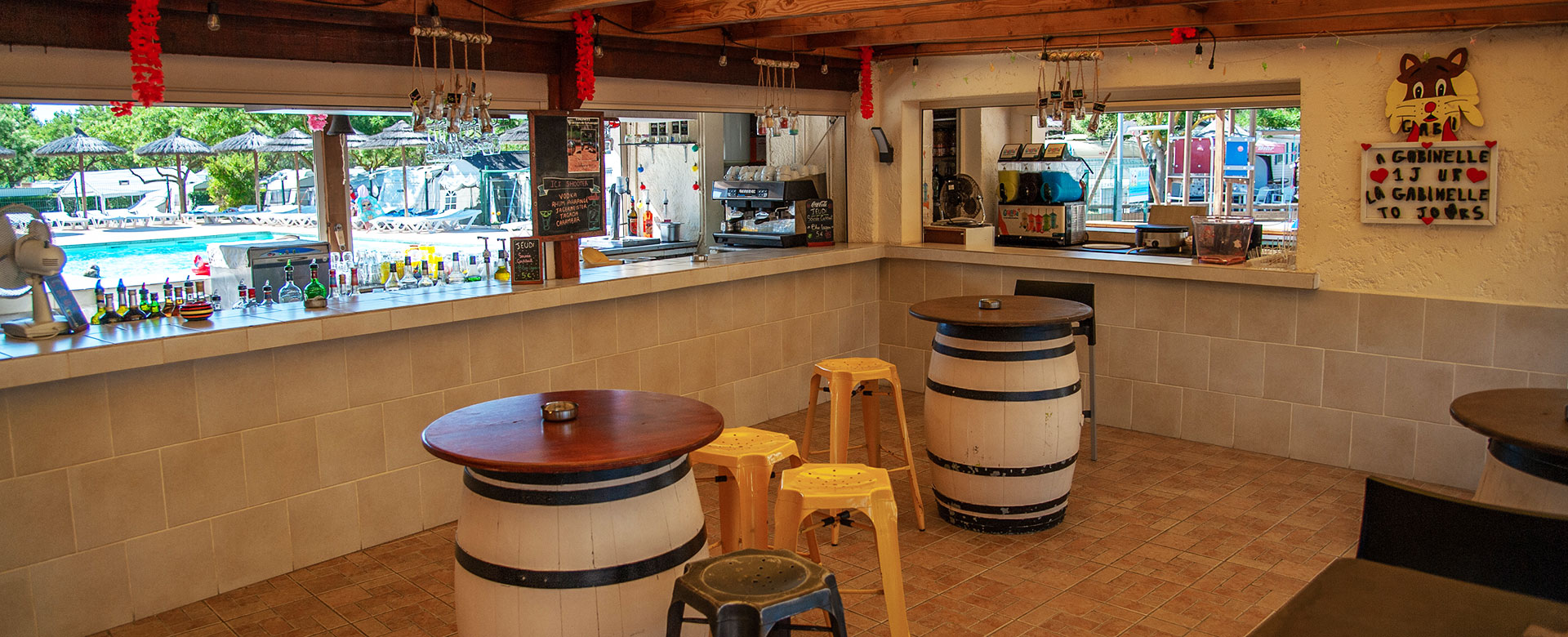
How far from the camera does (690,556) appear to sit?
2.67m

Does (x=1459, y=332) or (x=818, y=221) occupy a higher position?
(x=818, y=221)

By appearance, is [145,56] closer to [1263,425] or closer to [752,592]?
[752,592]

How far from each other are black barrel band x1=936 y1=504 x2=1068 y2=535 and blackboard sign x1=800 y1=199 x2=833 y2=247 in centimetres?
279

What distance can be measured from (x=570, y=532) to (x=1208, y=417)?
4368 mm

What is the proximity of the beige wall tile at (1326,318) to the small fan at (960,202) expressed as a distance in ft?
7.84

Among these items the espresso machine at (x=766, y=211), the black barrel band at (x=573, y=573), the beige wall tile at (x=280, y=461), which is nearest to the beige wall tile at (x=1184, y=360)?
the espresso machine at (x=766, y=211)

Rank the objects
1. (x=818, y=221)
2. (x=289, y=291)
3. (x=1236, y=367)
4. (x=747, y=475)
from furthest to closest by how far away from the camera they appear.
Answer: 1. (x=818, y=221)
2. (x=1236, y=367)
3. (x=289, y=291)
4. (x=747, y=475)

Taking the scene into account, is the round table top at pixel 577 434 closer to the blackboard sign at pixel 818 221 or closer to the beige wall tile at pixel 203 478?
the beige wall tile at pixel 203 478

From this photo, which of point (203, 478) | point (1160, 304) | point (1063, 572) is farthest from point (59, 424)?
point (1160, 304)

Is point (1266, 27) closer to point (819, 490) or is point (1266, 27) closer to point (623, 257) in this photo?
point (819, 490)

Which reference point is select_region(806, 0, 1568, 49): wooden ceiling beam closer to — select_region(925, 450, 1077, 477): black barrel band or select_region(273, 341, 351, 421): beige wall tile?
select_region(925, 450, 1077, 477): black barrel band

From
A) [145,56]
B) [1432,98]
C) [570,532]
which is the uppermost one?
[145,56]

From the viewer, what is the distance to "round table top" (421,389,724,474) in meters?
2.47

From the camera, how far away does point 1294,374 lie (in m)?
5.45
